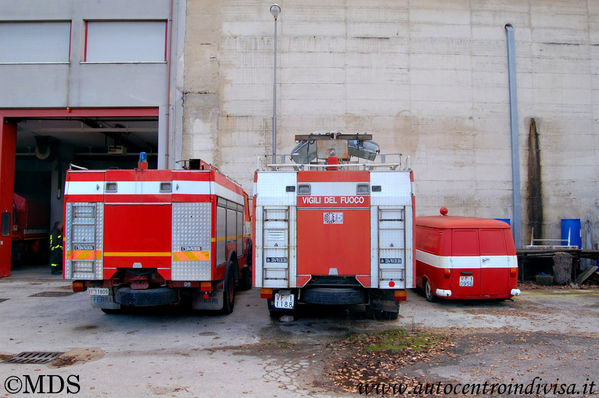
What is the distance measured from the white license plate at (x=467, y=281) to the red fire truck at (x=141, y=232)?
223 inches

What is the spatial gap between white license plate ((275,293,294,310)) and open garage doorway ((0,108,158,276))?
412 inches

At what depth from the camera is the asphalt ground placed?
504 cm

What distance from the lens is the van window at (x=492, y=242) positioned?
973 cm

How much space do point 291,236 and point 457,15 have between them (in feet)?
43.1

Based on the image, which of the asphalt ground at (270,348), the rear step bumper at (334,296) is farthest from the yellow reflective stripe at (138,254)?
the rear step bumper at (334,296)

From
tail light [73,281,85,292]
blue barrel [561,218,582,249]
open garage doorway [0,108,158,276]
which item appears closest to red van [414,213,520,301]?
blue barrel [561,218,582,249]

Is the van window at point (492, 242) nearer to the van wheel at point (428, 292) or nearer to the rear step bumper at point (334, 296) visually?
the van wheel at point (428, 292)

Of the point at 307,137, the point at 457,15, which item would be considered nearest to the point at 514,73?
the point at 457,15

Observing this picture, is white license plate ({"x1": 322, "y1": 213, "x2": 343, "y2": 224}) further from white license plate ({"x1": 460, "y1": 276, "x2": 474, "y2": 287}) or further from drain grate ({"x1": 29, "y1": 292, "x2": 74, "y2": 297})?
drain grate ({"x1": 29, "y1": 292, "x2": 74, "y2": 297})

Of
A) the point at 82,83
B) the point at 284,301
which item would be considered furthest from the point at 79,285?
the point at 82,83

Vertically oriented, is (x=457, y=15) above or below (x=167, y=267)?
above

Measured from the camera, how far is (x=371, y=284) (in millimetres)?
7152

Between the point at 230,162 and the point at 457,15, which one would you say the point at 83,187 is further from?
the point at 457,15

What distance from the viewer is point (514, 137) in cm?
1559
